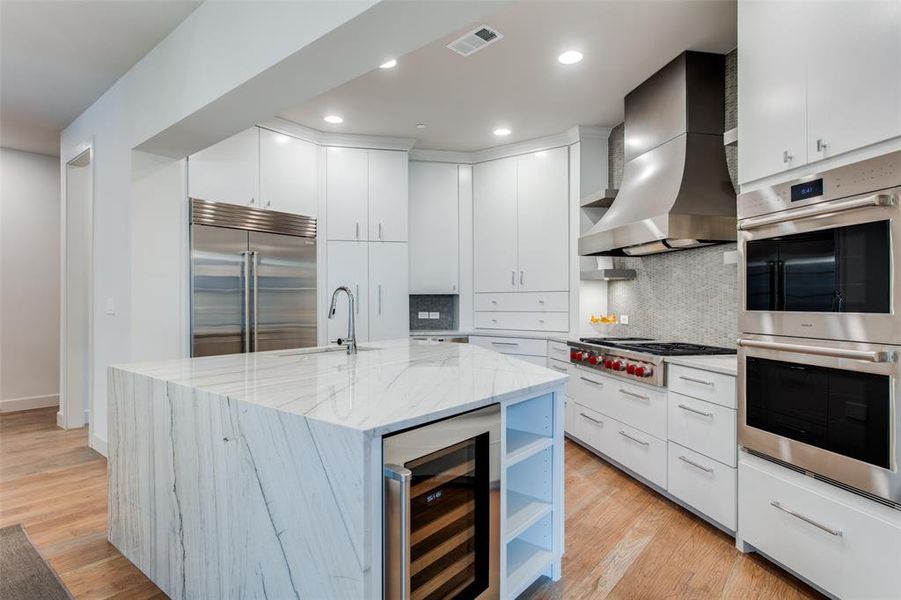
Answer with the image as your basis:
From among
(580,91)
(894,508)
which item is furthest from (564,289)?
(894,508)

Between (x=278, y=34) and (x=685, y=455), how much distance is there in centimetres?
279

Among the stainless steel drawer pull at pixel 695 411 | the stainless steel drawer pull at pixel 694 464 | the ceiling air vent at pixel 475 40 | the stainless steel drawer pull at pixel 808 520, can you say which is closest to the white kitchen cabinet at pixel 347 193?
the ceiling air vent at pixel 475 40

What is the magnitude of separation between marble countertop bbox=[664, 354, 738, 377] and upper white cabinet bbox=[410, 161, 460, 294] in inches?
105

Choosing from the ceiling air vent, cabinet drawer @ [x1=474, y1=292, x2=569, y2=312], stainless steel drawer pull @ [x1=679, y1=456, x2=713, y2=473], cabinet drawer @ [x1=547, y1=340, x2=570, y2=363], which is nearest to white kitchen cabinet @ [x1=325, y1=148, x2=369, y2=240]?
cabinet drawer @ [x1=474, y1=292, x2=569, y2=312]

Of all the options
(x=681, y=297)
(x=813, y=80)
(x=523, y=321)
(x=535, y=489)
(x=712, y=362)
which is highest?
(x=813, y=80)

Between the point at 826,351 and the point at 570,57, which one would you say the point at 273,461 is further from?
the point at 570,57

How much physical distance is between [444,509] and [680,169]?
8.32 feet

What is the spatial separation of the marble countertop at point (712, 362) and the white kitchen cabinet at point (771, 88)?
883 mm

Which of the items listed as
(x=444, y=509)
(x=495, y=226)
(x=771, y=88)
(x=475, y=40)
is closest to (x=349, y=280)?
(x=495, y=226)

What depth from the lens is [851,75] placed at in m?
1.72

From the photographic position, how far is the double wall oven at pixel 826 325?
5.31 feet

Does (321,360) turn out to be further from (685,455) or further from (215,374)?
(685,455)

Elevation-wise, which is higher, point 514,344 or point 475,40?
point 475,40

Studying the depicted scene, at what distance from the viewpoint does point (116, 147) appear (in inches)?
130
